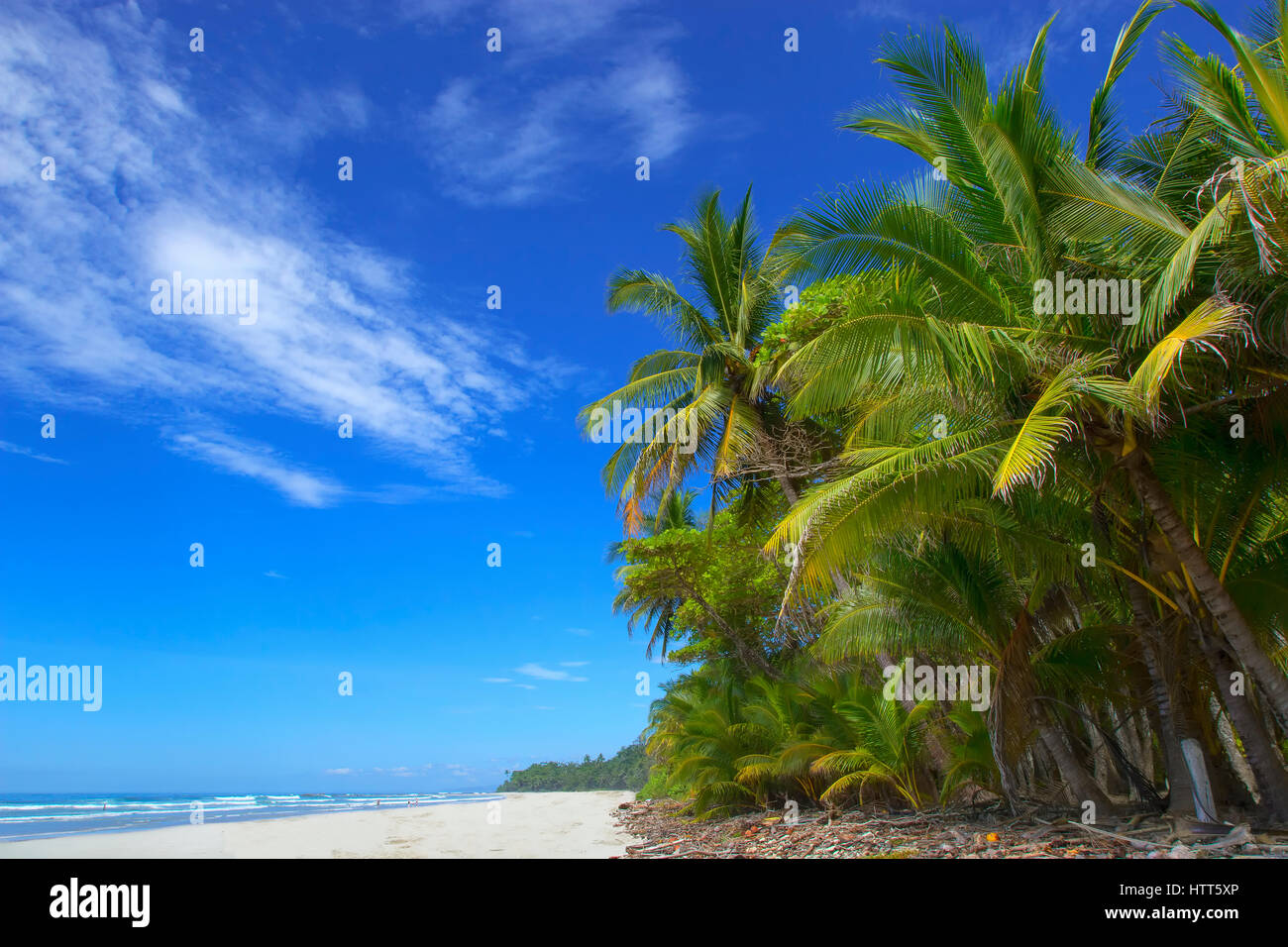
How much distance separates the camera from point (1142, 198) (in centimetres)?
724

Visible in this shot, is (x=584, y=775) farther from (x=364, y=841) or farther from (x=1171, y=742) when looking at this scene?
(x=1171, y=742)

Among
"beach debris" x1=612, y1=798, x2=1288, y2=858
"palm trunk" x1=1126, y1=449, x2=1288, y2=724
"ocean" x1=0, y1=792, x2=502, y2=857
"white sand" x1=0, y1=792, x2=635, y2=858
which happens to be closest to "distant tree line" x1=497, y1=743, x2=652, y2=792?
"ocean" x1=0, y1=792, x2=502, y2=857

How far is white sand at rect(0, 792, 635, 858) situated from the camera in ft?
39.4

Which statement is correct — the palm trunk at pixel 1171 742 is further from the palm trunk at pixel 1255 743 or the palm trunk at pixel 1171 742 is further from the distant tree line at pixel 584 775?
the distant tree line at pixel 584 775

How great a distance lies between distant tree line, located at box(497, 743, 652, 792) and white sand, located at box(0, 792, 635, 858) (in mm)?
36452

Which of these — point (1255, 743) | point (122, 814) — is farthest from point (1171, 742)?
point (122, 814)

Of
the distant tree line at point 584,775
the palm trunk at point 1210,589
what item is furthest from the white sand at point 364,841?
the distant tree line at point 584,775

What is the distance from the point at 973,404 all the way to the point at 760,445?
6718 mm

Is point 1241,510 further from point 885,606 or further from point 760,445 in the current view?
point 760,445

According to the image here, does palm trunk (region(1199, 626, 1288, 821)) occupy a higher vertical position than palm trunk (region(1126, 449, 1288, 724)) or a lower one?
lower

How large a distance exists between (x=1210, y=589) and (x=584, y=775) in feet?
188

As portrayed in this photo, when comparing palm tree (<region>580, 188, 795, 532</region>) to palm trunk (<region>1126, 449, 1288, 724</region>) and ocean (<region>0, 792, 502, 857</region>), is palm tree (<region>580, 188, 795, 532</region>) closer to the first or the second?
palm trunk (<region>1126, 449, 1288, 724</region>)

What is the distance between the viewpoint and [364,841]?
14352 mm
